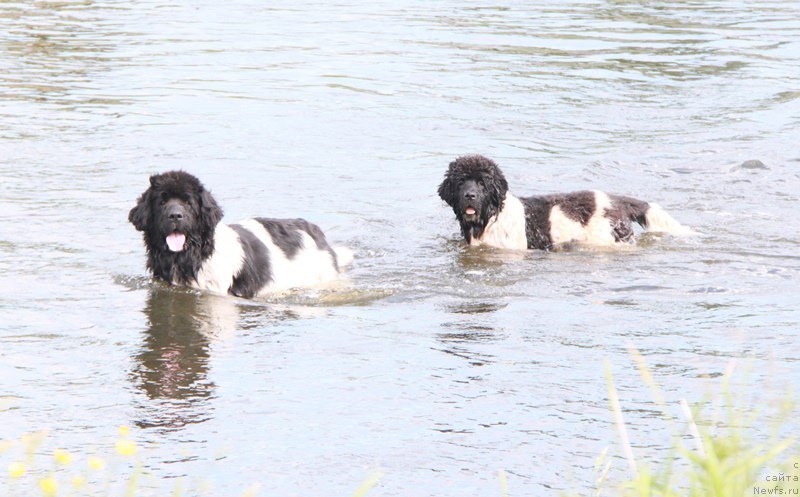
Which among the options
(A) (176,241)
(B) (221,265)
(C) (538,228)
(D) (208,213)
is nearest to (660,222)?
(C) (538,228)

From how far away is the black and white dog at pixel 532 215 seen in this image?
11.0 metres

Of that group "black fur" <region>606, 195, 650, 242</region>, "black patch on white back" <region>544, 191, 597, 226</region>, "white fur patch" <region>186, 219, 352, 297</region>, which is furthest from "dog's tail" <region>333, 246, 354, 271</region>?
"black fur" <region>606, 195, 650, 242</region>

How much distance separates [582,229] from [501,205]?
2.51ft

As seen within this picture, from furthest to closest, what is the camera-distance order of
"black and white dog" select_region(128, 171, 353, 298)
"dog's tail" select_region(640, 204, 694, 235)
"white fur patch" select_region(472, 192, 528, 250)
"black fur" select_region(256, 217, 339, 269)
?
"dog's tail" select_region(640, 204, 694, 235) → "white fur patch" select_region(472, 192, 528, 250) → "black fur" select_region(256, 217, 339, 269) → "black and white dog" select_region(128, 171, 353, 298)

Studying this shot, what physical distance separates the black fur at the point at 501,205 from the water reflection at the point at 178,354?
2871 mm

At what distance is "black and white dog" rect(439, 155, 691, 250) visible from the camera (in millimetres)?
10992

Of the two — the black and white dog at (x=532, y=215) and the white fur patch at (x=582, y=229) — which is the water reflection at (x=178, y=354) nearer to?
the black and white dog at (x=532, y=215)

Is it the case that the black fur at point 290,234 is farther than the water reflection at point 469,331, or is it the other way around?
the black fur at point 290,234

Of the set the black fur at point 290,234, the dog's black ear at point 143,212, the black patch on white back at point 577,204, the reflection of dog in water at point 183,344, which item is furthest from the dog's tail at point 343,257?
the black patch on white back at point 577,204

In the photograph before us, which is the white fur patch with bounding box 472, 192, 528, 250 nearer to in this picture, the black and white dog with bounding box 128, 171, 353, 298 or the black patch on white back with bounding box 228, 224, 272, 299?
the black and white dog with bounding box 128, 171, 353, 298

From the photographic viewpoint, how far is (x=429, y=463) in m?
5.83

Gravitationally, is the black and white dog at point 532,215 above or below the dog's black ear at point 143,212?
below

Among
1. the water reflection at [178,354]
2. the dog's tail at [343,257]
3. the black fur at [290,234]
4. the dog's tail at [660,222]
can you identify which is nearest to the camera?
the water reflection at [178,354]

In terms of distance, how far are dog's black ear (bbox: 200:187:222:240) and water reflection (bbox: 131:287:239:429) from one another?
53 cm
